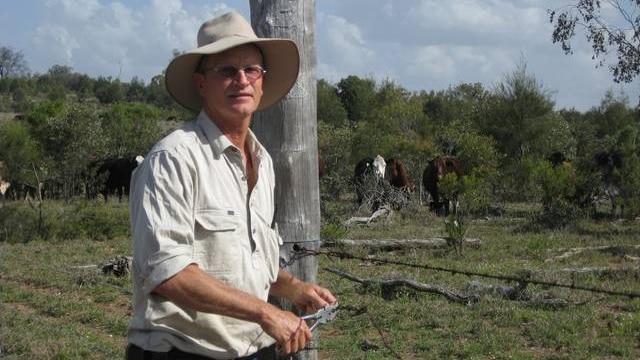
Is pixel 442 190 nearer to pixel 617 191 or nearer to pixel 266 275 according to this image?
pixel 617 191

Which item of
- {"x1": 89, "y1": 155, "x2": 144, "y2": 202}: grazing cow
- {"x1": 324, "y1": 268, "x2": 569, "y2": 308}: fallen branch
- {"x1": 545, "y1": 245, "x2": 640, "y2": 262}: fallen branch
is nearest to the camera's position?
{"x1": 324, "y1": 268, "x2": 569, "y2": 308}: fallen branch

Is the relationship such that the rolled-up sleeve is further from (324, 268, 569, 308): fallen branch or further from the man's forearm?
(324, 268, 569, 308): fallen branch

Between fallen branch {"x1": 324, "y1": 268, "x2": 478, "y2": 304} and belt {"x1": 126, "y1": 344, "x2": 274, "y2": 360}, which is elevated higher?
belt {"x1": 126, "y1": 344, "x2": 274, "y2": 360}

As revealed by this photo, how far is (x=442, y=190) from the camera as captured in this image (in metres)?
17.6

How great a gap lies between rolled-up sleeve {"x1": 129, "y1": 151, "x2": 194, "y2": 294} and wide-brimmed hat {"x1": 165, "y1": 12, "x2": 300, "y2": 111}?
421 mm

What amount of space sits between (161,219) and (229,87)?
0.54 m

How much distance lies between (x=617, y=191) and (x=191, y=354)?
730 inches

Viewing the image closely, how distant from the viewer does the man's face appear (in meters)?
2.88

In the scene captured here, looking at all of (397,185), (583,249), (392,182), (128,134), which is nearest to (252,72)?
(583,249)

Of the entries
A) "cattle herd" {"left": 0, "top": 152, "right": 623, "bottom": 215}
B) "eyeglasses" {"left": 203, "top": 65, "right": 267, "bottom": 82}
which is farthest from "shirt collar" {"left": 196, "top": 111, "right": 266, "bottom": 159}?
"cattle herd" {"left": 0, "top": 152, "right": 623, "bottom": 215}

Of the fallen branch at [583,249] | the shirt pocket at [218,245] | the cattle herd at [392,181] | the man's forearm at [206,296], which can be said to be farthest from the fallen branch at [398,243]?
the man's forearm at [206,296]

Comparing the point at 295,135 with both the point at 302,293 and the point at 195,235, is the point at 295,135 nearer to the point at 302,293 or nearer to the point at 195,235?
the point at 302,293

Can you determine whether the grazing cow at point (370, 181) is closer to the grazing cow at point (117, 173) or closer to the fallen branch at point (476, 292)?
the grazing cow at point (117, 173)

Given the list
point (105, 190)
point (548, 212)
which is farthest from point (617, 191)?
point (105, 190)
